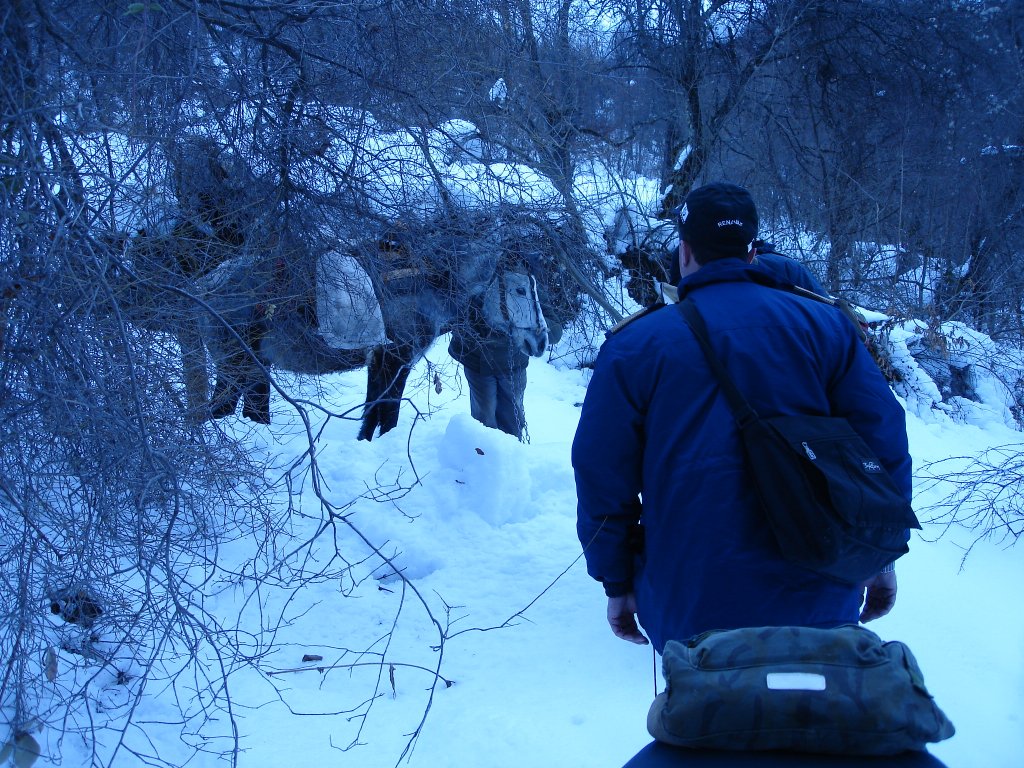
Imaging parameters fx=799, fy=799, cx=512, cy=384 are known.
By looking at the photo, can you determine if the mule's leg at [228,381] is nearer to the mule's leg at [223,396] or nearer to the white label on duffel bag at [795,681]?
the mule's leg at [223,396]

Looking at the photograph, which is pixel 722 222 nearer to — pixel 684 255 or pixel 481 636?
pixel 684 255

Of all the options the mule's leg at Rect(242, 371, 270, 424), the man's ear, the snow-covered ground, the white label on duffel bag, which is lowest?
the snow-covered ground

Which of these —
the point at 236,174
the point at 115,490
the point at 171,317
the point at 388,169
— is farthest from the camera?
the point at 388,169

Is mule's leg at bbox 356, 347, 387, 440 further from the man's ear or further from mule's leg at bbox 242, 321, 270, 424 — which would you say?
the man's ear

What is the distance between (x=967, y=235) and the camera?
11484 mm

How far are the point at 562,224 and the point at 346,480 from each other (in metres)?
2.23

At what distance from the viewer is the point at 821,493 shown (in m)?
1.83

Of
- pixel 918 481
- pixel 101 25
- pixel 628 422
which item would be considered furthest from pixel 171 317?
pixel 918 481

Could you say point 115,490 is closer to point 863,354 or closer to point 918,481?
point 863,354

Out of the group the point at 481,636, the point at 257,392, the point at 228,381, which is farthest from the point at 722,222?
→ the point at 257,392

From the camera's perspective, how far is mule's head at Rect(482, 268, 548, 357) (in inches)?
212

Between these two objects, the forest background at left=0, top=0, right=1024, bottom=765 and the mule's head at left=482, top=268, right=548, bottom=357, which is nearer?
→ the forest background at left=0, top=0, right=1024, bottom=765

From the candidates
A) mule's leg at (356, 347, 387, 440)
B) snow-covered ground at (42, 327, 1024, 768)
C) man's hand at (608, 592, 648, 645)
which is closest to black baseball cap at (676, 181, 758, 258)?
man's hand at (608, 592, 648, 645)

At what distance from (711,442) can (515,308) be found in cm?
361
